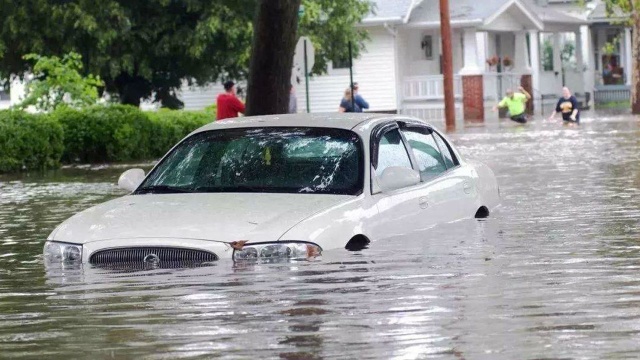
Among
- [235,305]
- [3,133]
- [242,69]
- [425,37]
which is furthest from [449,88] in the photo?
[235,305]

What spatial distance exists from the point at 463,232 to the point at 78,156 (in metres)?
20.2

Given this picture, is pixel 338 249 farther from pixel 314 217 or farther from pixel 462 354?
pixel 462 354

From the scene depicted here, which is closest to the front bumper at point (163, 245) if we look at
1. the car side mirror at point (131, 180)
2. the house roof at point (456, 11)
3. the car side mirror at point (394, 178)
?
the car side mirror at point (131, 180)

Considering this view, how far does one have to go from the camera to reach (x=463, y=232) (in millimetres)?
11883

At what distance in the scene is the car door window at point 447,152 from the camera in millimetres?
12555

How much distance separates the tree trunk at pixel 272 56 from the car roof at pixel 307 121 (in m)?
8.25

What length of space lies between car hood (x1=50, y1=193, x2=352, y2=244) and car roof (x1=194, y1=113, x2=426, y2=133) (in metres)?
1.20

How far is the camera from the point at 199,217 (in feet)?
33.2

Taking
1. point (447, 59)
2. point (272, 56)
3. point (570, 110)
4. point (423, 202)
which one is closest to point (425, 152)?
point (423, 202)

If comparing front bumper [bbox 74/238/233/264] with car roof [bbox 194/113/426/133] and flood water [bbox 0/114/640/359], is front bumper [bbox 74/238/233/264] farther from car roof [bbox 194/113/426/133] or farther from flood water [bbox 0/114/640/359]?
car roof [bbox 194/113/426/133]

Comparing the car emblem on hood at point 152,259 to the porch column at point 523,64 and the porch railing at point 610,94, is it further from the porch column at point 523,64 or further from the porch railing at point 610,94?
the porch railing at point 610,94

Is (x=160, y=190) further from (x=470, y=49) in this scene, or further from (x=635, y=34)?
(x=635, y=34)

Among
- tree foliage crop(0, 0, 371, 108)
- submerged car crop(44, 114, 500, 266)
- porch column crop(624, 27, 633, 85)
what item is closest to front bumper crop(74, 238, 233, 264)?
submerged car crop(44, 114, 500, 266)

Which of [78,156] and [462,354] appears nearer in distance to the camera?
[462,354]
